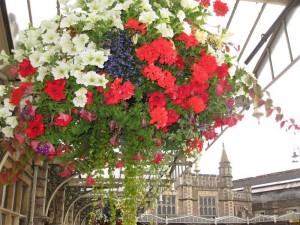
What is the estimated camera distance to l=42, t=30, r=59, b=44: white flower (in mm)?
1413

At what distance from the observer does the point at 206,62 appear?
1.42 meters

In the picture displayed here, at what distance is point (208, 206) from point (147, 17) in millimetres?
35510

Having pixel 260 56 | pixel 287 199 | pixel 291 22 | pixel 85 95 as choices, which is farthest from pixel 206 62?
pixel 287 199

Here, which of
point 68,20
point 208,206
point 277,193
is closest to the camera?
point 68,20

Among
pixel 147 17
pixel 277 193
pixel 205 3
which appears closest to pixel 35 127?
pixel 147 17

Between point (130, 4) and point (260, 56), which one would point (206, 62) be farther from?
point (260, 56)

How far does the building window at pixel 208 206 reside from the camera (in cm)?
3488

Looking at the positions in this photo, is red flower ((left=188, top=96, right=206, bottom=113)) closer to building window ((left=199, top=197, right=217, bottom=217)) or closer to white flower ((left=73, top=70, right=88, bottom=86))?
white flower ((left=73, top=70, right=88, bottom=86))

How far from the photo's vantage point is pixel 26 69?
1405 millimetres

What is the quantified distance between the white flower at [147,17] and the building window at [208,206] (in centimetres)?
3506

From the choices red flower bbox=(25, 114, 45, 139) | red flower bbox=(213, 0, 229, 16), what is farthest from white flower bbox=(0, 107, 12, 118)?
red flower bbox=(213, 0, 229, 16)

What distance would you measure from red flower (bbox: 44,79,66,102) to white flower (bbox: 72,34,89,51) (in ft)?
0.45

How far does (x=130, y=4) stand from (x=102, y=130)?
0.52 metres

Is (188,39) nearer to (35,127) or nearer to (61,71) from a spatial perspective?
(61,71)
